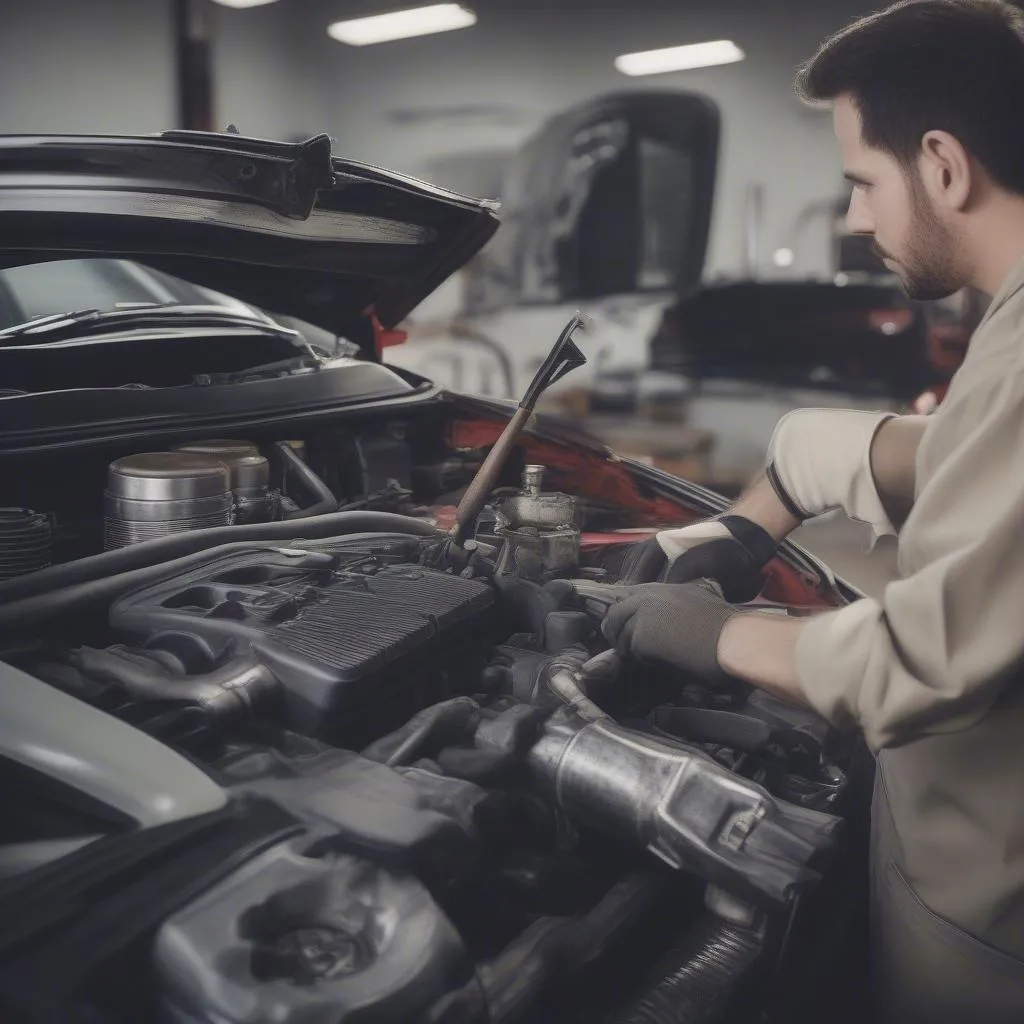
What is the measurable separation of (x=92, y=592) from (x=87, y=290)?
0.76 m

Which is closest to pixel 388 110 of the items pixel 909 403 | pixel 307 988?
pixel 909 403

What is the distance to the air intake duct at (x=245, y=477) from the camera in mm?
Result: 1251

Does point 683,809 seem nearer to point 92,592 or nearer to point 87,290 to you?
point 92,592

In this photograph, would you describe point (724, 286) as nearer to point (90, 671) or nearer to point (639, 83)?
point (639, 83)

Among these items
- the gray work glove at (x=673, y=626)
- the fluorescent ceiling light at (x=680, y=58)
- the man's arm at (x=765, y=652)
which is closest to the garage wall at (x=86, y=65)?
the fluorescent ceiling light at (x=680, y=58)

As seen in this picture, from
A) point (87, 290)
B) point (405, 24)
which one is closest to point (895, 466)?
point (87, 290)

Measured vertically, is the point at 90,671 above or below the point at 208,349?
below

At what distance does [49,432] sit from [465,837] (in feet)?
2.61

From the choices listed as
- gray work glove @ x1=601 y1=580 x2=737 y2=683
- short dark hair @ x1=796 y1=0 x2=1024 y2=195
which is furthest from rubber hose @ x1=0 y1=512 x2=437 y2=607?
short dark hair @ x1=796 y1=0 x2=1024 y2=195

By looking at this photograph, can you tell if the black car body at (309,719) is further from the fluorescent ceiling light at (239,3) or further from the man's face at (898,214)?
the fluorescent ceiling light at (239,3)

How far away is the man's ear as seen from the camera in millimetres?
897

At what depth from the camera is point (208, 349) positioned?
1543mm

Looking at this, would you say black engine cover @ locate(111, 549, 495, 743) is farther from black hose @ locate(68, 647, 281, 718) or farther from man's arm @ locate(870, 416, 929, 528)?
man's arm @ locate(870, 416, 929, 528)

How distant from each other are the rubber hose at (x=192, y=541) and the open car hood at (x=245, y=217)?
40 cm
